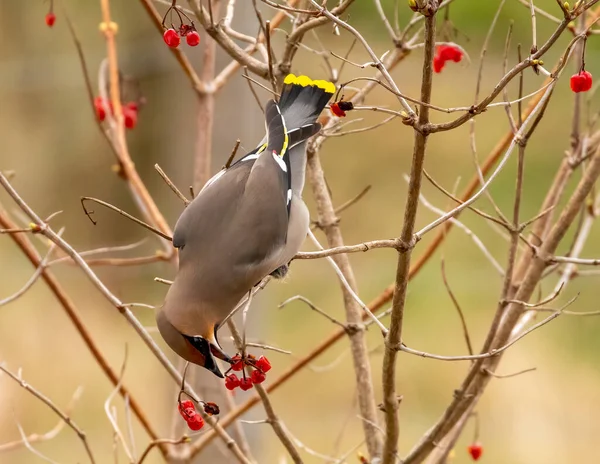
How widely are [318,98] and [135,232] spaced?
7.90 feet

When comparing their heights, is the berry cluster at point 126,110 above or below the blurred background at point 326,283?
below

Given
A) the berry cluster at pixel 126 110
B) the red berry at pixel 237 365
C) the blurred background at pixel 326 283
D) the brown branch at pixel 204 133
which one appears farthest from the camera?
the blurred background at pixel 326 283

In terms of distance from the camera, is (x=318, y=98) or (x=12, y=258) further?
(x=12, y=258)

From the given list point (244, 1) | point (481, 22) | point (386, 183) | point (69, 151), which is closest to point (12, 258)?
point (69, 151)

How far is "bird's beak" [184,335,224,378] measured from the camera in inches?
45.4

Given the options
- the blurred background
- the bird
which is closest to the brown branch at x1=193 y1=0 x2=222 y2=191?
the bird

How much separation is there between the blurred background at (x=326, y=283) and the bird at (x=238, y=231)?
1609mm

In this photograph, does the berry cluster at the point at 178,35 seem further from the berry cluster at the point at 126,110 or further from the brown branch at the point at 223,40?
the berry cluster at the point at 126,110

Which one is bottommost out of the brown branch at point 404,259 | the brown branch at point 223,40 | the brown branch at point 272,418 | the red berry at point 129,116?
the brown branch at point 272,418

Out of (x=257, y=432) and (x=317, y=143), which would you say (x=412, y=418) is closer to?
(x=257, y=432)

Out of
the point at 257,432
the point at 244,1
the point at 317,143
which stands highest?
the point at 244,1

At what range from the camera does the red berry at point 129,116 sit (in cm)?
176

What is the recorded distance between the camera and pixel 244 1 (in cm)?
164

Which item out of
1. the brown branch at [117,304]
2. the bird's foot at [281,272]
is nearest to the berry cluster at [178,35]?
the brown branch at [117,304]
